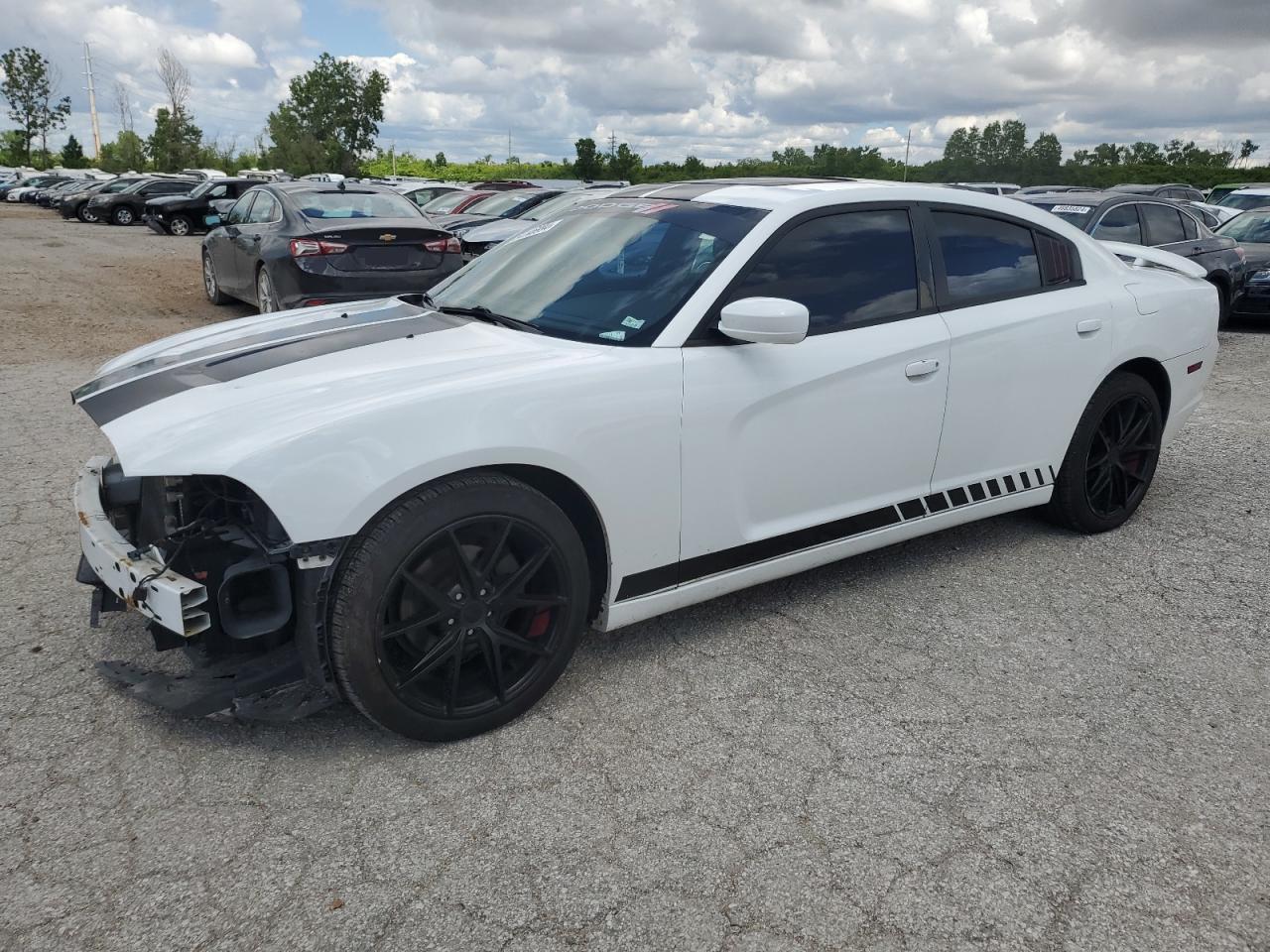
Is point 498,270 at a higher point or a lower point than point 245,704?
higher

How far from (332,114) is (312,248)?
73210 millimetres

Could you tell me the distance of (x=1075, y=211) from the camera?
10242 mm

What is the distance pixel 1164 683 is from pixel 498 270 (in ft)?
9.24

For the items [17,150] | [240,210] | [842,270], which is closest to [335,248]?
[240,210]

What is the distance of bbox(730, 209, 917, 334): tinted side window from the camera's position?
340 centimetres

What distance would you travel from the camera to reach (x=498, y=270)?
3906 mm

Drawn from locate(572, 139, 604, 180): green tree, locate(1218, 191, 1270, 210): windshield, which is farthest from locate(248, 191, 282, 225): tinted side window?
locate(572, 139, 604, 180): green tree

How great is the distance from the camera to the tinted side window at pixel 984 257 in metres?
3.89

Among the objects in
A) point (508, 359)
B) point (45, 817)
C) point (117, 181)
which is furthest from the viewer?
point (117, 181)

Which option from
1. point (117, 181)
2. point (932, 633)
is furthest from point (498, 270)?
point (117, 181)

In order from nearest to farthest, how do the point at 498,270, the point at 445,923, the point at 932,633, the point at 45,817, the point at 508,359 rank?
1. the point at 445,923
2. the point at 45,817
3. the point at 508,359
4. the point at 932,633
5. the point at 498,270

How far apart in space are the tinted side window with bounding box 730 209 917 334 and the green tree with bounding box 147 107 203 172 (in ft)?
258

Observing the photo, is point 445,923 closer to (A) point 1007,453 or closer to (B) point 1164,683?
(B) point 1164,683

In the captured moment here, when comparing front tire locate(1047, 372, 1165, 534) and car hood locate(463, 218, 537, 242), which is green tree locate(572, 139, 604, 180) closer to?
car hood locate(463, 218, 537, 242)
